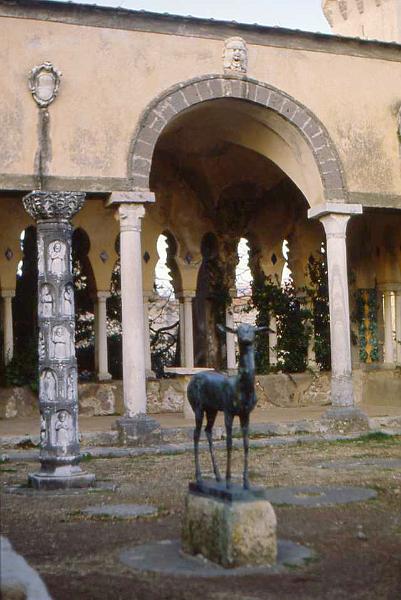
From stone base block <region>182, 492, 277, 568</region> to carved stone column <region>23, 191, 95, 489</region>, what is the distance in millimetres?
3485

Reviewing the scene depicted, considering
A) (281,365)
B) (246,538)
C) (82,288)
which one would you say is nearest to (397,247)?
(281,365)

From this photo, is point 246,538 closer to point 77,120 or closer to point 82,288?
point 77,120

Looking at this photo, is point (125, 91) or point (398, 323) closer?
point (125, 91)

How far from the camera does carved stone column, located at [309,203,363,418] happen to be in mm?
13742

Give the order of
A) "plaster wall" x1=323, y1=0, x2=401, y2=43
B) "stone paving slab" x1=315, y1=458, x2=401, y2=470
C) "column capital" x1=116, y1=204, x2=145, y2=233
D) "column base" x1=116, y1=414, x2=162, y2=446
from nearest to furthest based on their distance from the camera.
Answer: "stone paving slab" x1=315, y1=458, x2=401, y2=470 → "column base" x1=116, y1=414, x2=162, y2=446 → "column capital" x1=116, y1=204, x2=145, y2=233 → "plaster wall" x1=323, y1=0, x2=401, y2=43

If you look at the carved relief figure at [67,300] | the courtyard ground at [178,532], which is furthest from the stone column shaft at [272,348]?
the carved relief figure at [67,300]

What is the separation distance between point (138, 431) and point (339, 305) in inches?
148

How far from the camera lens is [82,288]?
1839 centimetres

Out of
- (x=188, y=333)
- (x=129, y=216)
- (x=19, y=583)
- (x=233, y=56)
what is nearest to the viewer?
(x=19, y=583)

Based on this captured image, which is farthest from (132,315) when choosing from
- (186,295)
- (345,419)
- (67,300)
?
(186,295)

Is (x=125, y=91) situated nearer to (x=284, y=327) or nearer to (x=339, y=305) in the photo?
(x=339, y=305)


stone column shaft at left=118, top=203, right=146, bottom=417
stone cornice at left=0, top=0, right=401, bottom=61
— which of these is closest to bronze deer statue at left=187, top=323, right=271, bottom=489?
stone column shaft at left=118, top=203, right=146, bottom=417

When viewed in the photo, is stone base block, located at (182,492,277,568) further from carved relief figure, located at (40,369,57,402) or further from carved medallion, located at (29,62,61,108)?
carved medallion, located at (29,62,61,108)

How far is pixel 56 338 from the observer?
357 inches
